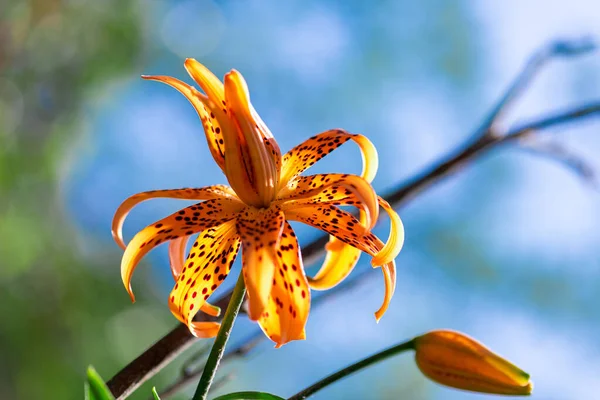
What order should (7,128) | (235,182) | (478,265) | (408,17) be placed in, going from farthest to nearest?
(408,17) < (478,265) < (7,128) < (235,182)

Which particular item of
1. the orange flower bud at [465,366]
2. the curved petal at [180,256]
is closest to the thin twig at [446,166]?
the curved petal at [180,256]

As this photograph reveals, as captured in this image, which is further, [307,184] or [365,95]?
[365,95]

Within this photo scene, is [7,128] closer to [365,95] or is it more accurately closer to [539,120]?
[365,95]

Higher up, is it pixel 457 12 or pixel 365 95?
pixel 457 12

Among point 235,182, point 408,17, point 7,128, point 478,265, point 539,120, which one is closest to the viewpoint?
point 235,182

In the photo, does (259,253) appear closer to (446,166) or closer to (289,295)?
(289,295)

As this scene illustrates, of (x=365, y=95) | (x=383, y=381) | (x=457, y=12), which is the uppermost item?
(x=457, y=12)

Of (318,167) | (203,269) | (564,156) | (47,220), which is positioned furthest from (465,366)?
(47,220)

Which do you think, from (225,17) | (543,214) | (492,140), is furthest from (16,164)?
(492,140)
